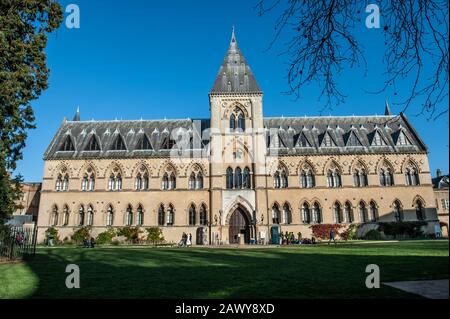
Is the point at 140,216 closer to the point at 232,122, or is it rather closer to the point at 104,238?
the point at 104,238

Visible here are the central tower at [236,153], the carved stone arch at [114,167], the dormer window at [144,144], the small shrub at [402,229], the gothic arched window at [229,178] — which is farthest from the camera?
the dormer window at [144,144]

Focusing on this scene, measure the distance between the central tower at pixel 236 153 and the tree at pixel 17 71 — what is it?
22712mm

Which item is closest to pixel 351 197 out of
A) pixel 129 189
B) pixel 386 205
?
pixel 386 205

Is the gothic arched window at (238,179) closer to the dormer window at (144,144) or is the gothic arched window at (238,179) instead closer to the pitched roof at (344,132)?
the pitched roof at (344,132)

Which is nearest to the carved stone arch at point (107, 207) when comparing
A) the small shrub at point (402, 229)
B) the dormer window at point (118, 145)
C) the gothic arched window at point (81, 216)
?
the gothic arched window at point (81, 216)

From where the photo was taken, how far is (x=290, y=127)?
141 feet

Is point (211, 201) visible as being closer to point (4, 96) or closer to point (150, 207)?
point (150, 207)

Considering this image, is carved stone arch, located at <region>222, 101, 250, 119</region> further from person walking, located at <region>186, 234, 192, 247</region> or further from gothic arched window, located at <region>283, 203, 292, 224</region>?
person walking, located at <region>186, 234, 192, 247</region>

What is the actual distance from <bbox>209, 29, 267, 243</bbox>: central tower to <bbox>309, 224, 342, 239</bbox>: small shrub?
20.3ft

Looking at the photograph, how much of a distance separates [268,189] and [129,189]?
1605cm

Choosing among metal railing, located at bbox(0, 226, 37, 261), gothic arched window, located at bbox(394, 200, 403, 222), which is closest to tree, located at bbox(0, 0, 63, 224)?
metal railing, located at bbox(0, 226, 37, 261)

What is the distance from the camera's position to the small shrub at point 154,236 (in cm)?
3688

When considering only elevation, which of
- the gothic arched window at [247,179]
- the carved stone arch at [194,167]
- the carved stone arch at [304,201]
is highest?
the carved stone arch at [194,167]

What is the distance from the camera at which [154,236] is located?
36938mm
